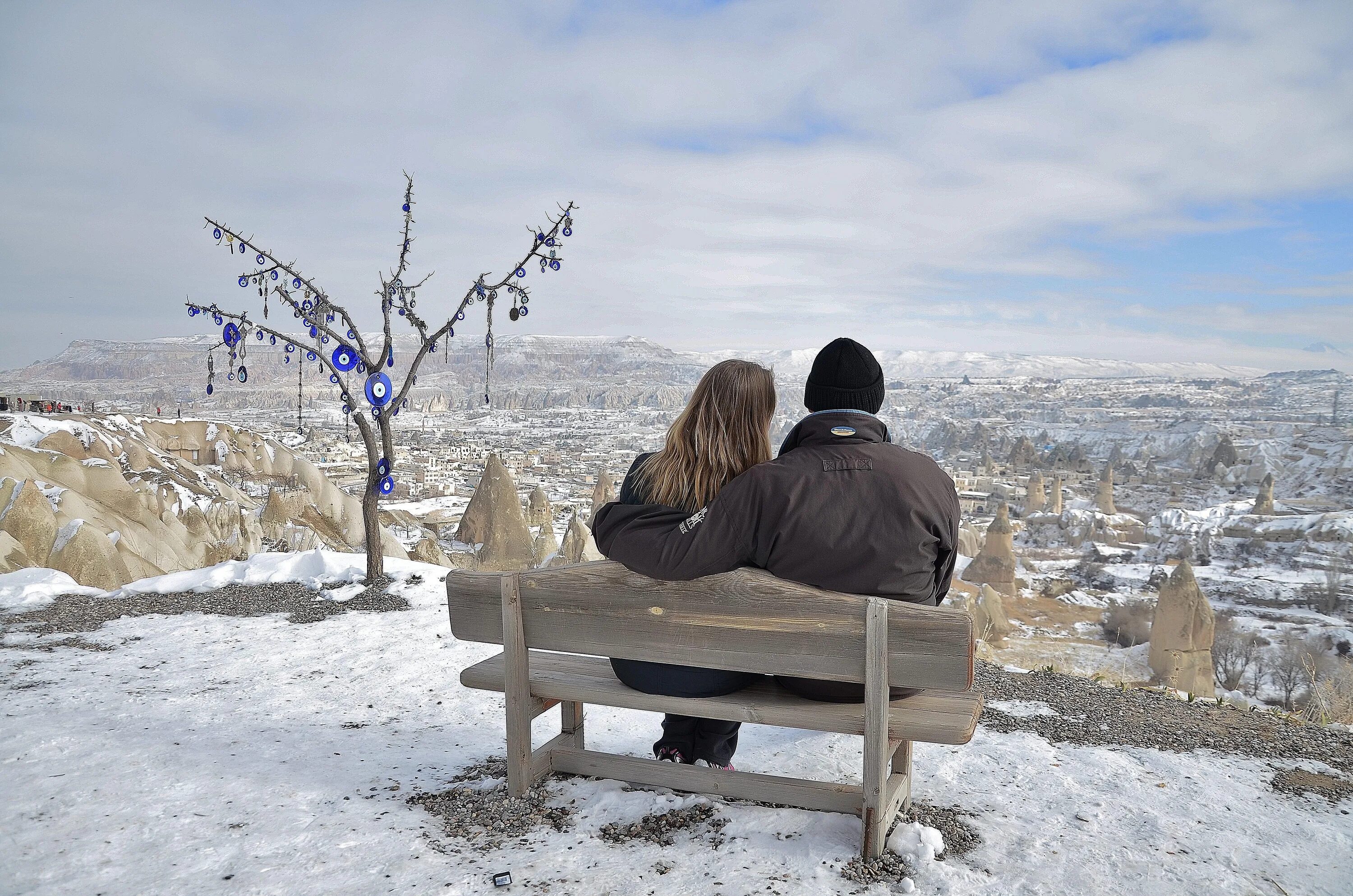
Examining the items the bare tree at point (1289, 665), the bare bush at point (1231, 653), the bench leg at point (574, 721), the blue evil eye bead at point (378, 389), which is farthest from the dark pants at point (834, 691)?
the bare bush at point (1231, 653)

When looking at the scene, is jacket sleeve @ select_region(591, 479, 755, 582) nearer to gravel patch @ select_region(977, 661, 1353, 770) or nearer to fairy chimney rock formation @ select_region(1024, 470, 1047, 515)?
gravel patch @ select_region(977, 661, 1353, 770)

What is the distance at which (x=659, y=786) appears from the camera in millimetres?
3121

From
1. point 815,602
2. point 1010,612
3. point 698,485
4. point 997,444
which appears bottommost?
point 1010,612

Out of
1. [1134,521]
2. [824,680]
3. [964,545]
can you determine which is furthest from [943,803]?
[1134,521]

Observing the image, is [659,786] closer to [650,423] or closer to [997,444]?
[650,423]

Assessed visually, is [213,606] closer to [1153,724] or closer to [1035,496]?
[1153,724]

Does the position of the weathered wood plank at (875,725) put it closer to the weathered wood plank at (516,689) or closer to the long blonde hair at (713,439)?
the long blonde hair at (713,439)

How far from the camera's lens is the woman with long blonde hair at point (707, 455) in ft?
8.77

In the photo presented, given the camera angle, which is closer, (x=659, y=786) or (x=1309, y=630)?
(x=659, y=786)

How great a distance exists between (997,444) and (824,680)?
242 ft

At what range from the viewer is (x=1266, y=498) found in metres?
63.4

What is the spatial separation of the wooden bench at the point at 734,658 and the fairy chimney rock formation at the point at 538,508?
80.3ft

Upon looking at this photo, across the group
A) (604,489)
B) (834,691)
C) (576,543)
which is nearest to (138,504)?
(576,543)

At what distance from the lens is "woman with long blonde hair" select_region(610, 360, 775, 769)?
267 centimetres
